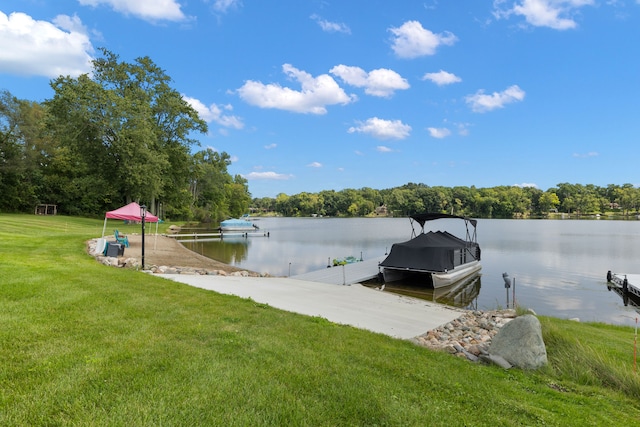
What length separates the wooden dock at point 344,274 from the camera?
590 inches

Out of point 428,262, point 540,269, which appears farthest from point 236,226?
point 540,269

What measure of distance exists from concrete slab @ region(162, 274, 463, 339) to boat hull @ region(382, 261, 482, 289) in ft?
19.1

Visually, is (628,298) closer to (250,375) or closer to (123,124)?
(250,375)

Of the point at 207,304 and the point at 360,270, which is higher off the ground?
the point at 207,304

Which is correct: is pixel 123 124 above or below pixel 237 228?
above

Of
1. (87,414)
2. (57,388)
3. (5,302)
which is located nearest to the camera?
(87,414)

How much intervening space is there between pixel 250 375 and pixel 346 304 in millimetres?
5934

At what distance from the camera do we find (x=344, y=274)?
1543 centimetres

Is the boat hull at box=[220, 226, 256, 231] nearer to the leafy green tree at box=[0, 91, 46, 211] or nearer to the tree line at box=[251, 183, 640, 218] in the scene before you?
the leafy green tree at box=[0, 91, 46, 211]

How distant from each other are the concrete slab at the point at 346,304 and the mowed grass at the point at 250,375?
1615 millimetres

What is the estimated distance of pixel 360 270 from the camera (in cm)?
1844

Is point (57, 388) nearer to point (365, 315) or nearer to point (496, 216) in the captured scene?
point (365, 315)

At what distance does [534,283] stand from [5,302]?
20.7 meters

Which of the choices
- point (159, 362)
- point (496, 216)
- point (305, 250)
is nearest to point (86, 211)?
point (305, 250)
